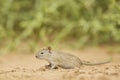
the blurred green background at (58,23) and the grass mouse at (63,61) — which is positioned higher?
the blurred green background at (58,23)

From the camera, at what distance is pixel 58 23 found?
11031 mm

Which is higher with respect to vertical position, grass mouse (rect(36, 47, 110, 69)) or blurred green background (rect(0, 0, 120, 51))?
blurred green background (rect(0, 0, 120, 51))

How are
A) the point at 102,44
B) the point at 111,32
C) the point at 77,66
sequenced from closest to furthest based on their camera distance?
the point at 77,66 → the point at 111,32 → the point at 102,44

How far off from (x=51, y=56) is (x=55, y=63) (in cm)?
17

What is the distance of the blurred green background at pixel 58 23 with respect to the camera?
410 inches

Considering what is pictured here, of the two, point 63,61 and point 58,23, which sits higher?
point 58,23

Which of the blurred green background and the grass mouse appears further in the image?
the blurred green background

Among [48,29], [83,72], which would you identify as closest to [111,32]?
[48,29]

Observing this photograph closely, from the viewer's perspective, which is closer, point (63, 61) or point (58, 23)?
point (63, 61)

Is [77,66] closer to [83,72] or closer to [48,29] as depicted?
[83,72]

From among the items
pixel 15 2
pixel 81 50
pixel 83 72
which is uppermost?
pixel 15 2

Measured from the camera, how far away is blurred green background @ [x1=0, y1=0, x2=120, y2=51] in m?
10.4

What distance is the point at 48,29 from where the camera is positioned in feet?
35.8

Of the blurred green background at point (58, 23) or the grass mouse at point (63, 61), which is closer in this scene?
the grass mouse at point (63, 61)
